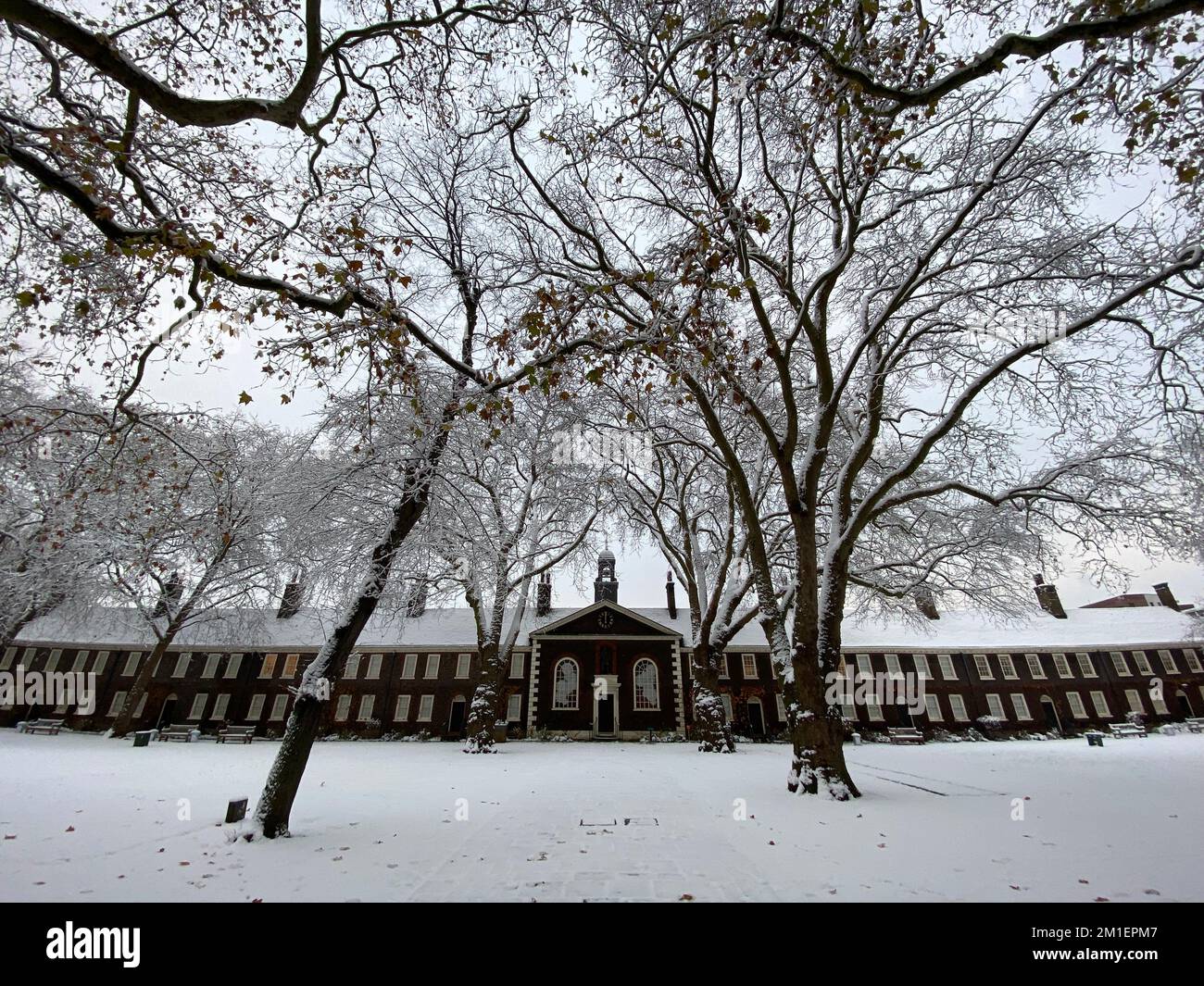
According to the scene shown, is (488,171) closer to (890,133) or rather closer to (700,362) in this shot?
(700,362)

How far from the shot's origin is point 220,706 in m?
34.0

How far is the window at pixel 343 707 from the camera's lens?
110 ft

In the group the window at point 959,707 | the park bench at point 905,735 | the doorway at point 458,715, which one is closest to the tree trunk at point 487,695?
the doorway at point 458,715

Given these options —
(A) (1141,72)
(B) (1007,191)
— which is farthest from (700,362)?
(B) (1007,191)

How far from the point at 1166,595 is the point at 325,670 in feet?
208

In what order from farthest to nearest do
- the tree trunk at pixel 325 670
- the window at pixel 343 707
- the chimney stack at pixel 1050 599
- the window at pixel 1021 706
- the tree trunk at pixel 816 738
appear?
1. the chimney stack at pixel 1050 599
2. the window at pixel 1021 706
3. the window at pixel 343 707
4. the tree trunk at pixel 816 738
5. the tree trunk at pixel 325 670

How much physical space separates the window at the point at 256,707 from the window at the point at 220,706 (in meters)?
1.59

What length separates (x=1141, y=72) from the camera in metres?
5.68

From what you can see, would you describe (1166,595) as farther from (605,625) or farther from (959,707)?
(605,625)

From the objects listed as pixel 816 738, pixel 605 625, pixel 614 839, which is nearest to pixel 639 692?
pixel 605 625

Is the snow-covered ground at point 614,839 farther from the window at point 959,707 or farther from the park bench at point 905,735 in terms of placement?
the window at point 959,707

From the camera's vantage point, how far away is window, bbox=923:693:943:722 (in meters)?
34.2

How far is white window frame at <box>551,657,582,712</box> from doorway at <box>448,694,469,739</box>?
6421 millimetres

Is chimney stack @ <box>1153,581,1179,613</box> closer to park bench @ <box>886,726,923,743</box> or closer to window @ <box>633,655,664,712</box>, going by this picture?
park bench @ <box>886,726,923,743</box>
